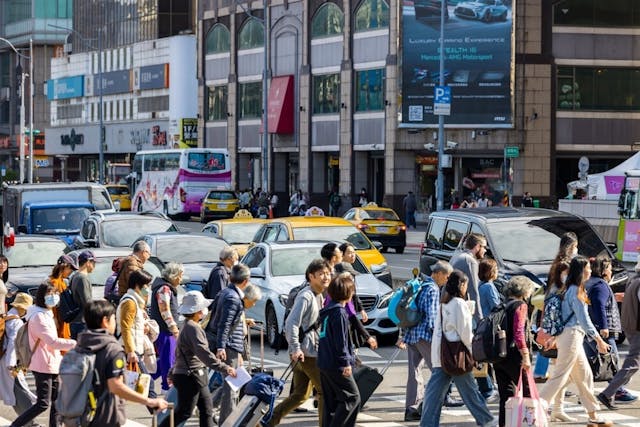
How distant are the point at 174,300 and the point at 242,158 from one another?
2621 inches

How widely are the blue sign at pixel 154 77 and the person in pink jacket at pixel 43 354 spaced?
87.9 meters

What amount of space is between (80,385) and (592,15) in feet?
185

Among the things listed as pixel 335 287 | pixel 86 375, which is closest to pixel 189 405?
pixel 335 287

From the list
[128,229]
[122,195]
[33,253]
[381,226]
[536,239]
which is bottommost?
[122,195]

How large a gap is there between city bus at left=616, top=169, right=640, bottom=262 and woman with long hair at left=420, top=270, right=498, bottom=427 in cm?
1887

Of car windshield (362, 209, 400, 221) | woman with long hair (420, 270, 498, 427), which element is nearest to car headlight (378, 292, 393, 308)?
woman with long hair (420, 270, 498, 427)

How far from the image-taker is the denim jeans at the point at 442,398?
1380cm

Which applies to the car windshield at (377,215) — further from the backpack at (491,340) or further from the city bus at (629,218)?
the backpack at (491,340)

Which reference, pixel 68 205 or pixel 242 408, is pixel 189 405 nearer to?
pixel 242 408

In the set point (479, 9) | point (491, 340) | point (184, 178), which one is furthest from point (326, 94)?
point (491, 340)

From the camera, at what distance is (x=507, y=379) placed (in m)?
13.9

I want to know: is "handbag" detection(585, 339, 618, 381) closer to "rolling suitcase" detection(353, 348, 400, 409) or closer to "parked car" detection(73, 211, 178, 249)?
"rolling suitcase" detection(353, 348, 400, 409)

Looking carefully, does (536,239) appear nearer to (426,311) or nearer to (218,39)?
(426,311)

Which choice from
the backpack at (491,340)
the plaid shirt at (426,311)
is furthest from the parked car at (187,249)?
the backpack at (491,340)
